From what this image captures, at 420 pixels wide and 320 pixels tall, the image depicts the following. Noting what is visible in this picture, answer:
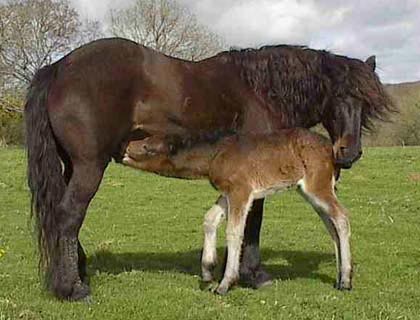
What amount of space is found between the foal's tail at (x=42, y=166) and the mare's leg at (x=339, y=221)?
2.48 metres

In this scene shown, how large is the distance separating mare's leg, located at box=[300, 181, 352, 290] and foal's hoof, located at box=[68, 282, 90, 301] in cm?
238

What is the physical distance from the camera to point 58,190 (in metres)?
6.61

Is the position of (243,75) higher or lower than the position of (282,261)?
higher

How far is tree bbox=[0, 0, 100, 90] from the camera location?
3403cm

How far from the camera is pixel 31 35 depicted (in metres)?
35.5

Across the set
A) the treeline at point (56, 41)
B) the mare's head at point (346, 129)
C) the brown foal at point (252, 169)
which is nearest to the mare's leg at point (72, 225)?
the brown foal at point (252, 169)

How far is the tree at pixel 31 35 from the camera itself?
A: 3403 centimetres

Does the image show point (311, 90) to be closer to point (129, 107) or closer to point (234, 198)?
point (234, 198)

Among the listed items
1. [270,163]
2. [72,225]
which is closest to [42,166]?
[72,225]

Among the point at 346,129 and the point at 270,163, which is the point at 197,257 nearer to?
the point at 270,163

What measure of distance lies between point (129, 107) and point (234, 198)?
136 centimetres

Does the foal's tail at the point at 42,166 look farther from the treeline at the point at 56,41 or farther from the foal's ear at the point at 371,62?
the treeline at the point at 56,41

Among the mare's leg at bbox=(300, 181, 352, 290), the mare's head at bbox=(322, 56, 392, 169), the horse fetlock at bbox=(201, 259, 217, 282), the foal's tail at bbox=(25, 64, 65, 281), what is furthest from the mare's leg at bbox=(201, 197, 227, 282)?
the foal's tail at bbox=(25, 64, 65, 281)

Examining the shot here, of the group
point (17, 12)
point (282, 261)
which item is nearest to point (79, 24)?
point (17, 12)
